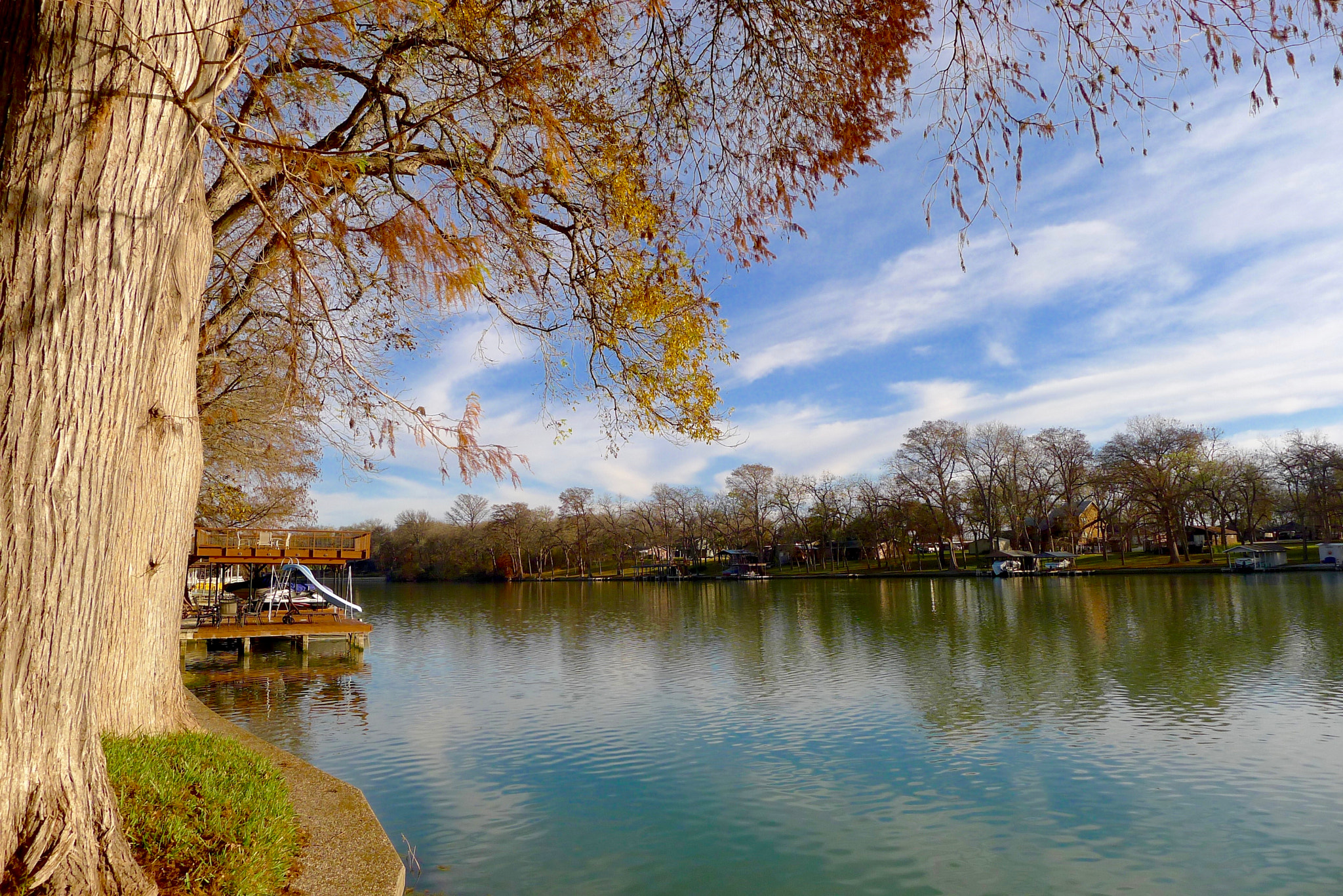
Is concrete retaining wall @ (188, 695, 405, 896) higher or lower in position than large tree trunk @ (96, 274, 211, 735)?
lower

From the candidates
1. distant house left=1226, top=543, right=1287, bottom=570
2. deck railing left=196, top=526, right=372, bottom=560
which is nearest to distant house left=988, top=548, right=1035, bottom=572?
distant house left=1226, top=543, right=1287, bottom=570

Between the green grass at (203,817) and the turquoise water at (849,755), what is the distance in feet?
6.94

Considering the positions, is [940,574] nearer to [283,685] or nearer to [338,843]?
[283,685]

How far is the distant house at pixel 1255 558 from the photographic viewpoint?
5284 cm

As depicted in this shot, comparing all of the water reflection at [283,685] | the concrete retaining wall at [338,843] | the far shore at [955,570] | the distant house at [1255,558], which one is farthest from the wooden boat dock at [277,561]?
the distant house at [1255,558]

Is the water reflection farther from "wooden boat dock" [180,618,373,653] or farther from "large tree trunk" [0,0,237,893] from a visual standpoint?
"large tree trunk" [0,0,237,893]

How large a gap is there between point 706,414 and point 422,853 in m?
5.17

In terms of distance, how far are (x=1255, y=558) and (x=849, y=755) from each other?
182 feet

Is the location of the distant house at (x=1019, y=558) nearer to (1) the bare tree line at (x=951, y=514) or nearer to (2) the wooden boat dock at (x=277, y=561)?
(1) the bare tree line at (x=951, y=514)

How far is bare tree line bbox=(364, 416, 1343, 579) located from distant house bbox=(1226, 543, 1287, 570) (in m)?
4.04

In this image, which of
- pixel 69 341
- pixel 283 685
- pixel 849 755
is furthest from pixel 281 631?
pixel 69 341

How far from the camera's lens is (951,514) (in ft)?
220

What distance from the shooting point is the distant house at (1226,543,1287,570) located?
52.8 meters

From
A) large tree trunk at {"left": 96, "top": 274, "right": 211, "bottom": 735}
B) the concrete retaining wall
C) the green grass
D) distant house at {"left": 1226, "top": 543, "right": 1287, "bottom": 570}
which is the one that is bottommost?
distant house at {"left": 1226, "top": 543, "right": 1287, "bottom": 570}
